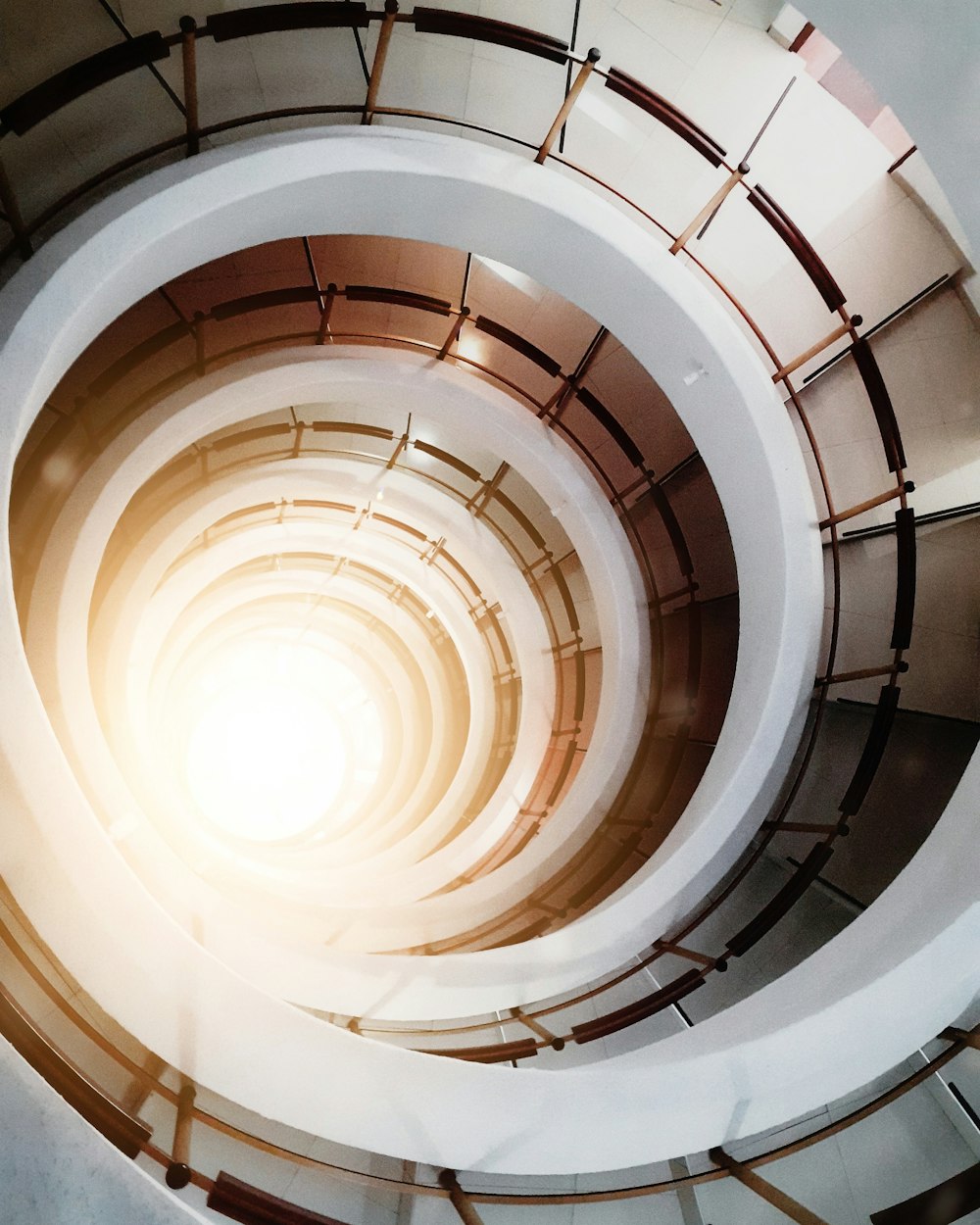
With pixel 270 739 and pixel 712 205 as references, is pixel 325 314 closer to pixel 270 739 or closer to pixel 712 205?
pixel 712 205

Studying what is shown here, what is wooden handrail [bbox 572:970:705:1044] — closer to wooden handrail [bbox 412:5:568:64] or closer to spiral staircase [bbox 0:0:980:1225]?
spiral staircase [bbox 0:0:980:1225]

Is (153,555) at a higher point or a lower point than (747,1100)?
higher

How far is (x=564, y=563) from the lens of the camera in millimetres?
8805

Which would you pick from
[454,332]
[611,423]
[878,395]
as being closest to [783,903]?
[878,395]

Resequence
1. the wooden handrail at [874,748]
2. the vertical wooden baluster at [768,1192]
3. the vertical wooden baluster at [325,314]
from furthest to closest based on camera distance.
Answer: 1. the vertical wooden baluster at [325,314]
2. the wooden handrail at [874,748]
3. the vertical wooden baluster at [768,1192]

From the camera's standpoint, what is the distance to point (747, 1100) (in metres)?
4.04

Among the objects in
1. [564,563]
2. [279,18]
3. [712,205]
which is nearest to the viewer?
[279,18]

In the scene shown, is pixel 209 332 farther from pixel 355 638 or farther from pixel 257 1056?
pixel 355 638

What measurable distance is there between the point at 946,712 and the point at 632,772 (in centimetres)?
323

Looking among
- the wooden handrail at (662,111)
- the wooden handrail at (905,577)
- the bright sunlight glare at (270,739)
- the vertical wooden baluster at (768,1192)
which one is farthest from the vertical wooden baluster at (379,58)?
the bright sunlight glare at (270,739)

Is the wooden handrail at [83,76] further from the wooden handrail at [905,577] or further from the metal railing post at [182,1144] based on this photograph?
the wooden handrail at [905,577]

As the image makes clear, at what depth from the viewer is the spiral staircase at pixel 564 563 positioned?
3.80m

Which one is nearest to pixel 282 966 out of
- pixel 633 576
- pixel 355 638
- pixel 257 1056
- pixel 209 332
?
pixel 257 1056

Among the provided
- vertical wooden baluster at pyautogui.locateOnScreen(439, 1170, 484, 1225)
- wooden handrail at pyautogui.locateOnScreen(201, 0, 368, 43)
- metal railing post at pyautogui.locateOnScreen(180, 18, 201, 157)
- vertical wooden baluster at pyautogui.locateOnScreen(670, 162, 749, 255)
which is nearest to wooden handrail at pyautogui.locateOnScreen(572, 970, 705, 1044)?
vertical wooden baluster at pyautogui.locateOnScreen(439, 1170, 484, 1225)
